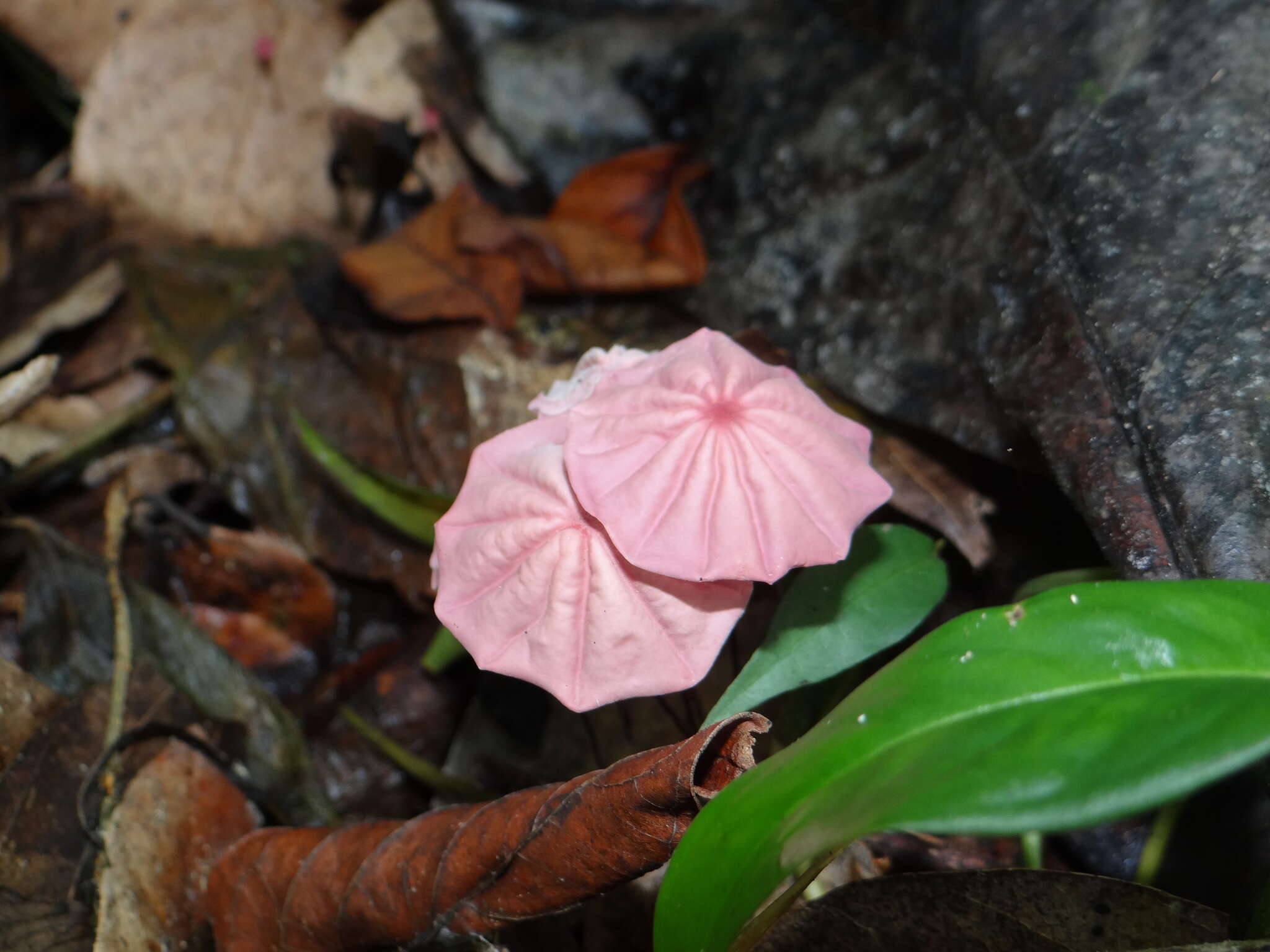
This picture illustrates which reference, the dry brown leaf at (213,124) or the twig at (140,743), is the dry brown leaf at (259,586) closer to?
the twig at (140,743)

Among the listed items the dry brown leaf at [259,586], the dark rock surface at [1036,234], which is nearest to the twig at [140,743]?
the dry brown leaf at [259,586]

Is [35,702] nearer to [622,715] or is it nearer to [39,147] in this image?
A: [622,715]

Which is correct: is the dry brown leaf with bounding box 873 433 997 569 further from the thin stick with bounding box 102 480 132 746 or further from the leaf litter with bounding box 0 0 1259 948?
the thin stick with bounding box 102 480 132 746

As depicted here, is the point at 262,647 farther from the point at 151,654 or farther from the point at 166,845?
the point at 166,845

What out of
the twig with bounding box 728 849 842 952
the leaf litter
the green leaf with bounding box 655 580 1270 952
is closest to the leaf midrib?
the green leaf with bounding box 655 580 1270 952

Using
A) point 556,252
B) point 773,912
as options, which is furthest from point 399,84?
point 773,912
